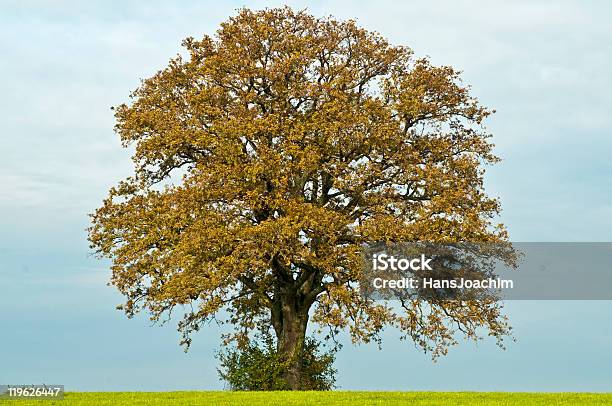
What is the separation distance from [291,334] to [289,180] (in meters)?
7.26

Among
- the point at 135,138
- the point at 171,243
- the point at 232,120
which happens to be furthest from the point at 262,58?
the point at 171,243

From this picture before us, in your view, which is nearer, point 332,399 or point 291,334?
point 332,399

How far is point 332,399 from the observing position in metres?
30.8

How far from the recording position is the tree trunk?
38812 millimetres

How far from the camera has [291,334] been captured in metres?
39.8

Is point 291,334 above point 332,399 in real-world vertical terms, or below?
above

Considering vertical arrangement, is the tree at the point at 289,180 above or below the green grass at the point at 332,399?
above

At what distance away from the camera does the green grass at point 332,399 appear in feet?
99.6

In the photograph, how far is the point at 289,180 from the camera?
1511 inches

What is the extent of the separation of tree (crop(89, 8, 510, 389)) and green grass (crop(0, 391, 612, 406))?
424 centimetres

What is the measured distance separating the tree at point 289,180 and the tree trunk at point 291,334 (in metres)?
0.07

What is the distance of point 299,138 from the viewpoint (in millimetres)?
37312

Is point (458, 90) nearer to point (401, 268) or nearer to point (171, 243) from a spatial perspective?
point (401, 268)

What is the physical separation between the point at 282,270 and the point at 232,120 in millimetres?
7255
